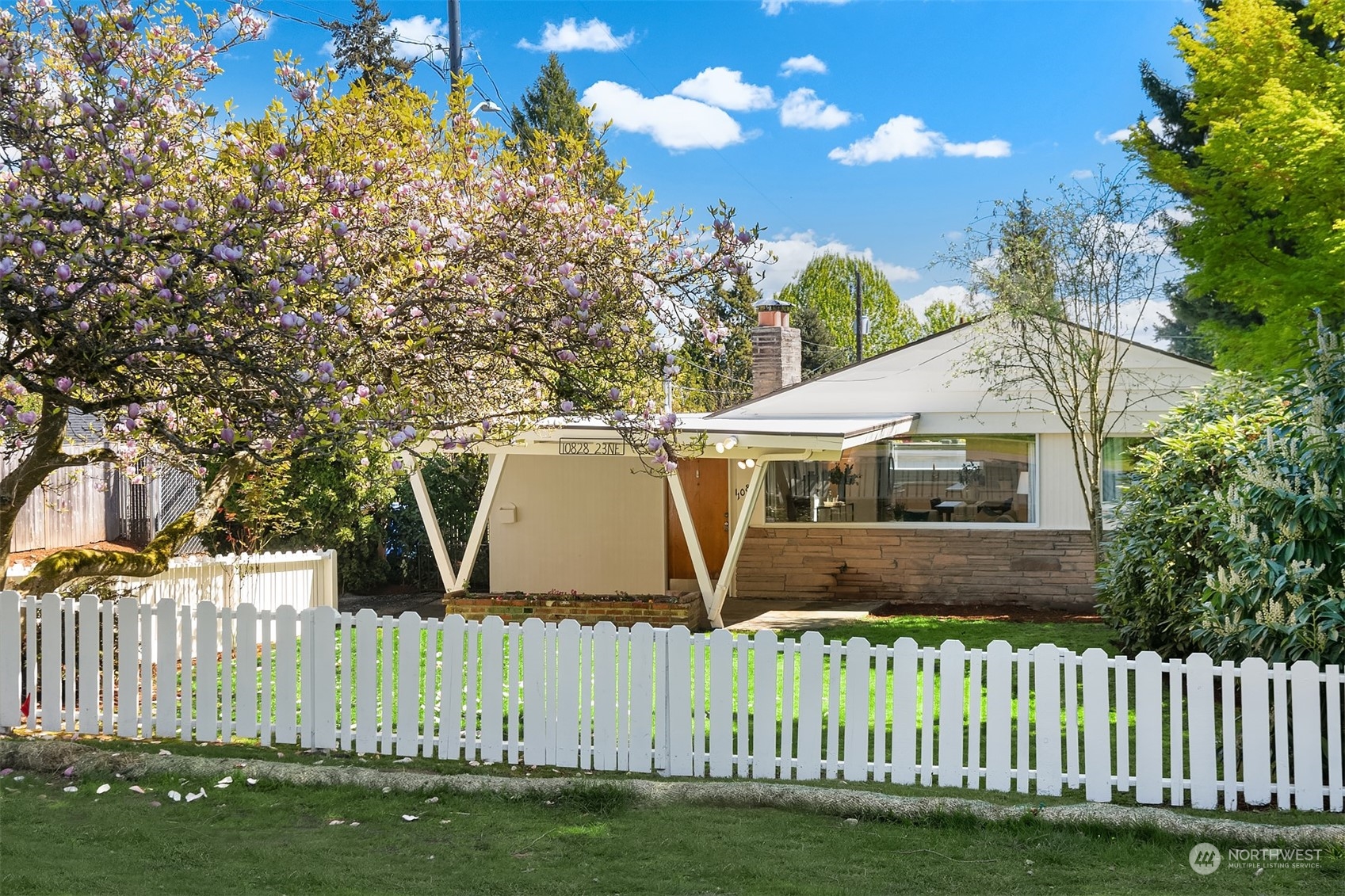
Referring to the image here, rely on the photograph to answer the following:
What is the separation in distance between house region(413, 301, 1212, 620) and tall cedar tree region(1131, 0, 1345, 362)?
2.74m

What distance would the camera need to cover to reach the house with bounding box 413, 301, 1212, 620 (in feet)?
51.1

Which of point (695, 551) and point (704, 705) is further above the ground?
point (695, 551)

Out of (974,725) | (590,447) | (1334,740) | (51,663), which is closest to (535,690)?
(974,725)

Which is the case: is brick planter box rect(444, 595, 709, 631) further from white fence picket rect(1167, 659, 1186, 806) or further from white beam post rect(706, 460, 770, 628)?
white fence picket rect(1167, 659, 1186, 806)

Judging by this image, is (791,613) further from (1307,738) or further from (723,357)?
(1307,738)

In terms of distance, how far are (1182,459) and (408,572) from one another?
1236cm

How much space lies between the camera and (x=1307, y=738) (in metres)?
6.17

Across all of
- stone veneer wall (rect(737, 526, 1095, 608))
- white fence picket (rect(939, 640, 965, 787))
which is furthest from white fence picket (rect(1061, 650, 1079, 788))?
stone veneer wall (rect(737, 526, 1095, 608))

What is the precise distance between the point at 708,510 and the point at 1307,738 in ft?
38.0

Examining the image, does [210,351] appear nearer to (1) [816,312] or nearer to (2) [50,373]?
(2) [50,373]

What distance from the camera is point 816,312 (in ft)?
138

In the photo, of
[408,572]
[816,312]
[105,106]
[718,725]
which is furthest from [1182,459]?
[816,312]

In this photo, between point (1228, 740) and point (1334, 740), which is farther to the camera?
point (1228, 740)

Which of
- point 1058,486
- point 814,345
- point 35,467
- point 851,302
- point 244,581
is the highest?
point 851,302
